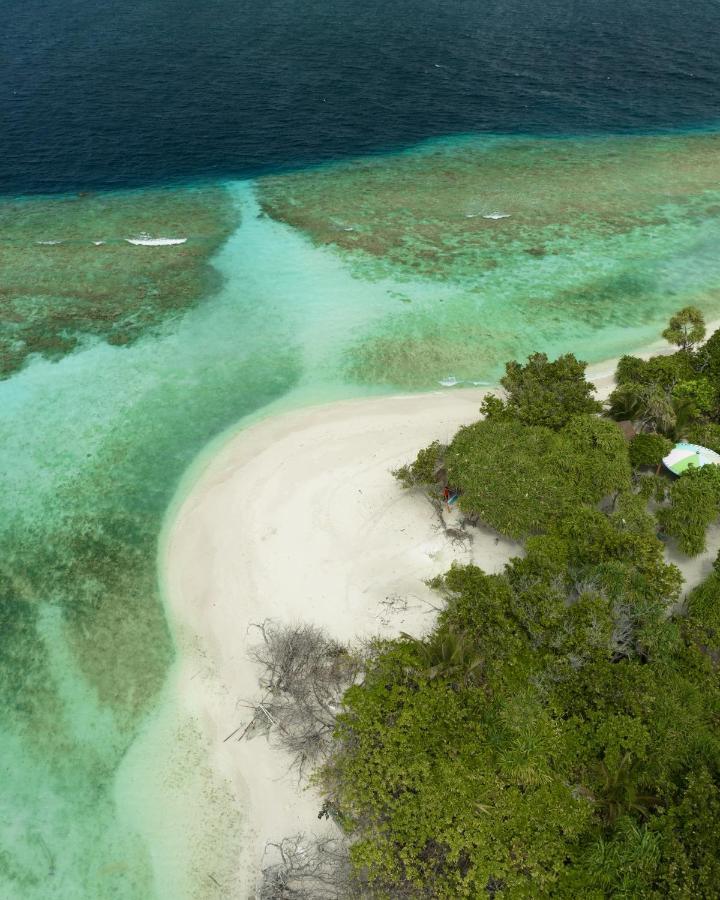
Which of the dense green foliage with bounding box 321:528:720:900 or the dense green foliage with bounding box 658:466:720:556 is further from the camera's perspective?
the dense green foliage with bounding box 658:466:720:556

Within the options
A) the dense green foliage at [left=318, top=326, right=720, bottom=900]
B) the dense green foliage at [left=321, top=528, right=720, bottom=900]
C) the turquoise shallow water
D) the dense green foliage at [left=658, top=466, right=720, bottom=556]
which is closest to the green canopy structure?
the dense green foliage at [left=318, top=326, right=720, bottom=900]

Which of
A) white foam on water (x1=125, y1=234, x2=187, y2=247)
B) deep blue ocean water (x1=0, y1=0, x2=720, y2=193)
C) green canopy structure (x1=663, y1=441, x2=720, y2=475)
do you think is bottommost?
green canopy structure (x1=663, y1=441, x2=720, y2=475)

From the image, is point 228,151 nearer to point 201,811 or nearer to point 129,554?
point 129,554

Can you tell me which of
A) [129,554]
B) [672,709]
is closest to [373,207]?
[129,554]

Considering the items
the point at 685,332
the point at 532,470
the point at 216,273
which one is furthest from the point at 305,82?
the point at 532,470

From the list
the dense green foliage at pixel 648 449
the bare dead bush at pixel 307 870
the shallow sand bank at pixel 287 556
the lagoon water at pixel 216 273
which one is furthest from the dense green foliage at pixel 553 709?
the lagoon water at pixel 216 273

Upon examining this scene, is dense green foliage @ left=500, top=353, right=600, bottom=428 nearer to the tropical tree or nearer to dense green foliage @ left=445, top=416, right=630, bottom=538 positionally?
dense green foliage @ left=445, top=416, right=630, bottom=538
